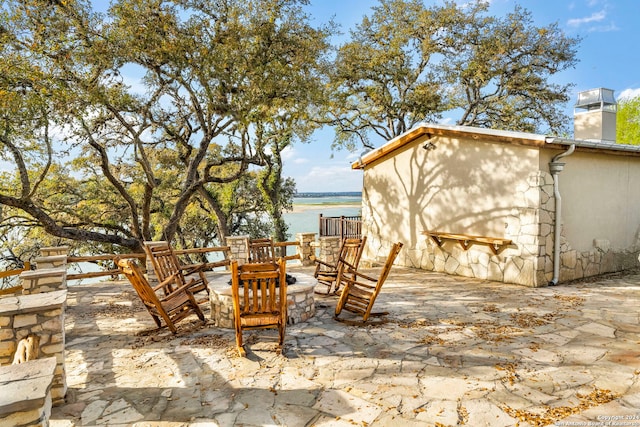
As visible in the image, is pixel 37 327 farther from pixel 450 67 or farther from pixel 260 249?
pixel 450 67

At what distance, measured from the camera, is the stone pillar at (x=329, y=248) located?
10.1m

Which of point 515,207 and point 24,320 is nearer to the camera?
point 24,320

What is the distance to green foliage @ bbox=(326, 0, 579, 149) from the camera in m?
15.5

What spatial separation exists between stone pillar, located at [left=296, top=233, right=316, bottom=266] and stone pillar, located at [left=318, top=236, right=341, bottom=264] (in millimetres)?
536

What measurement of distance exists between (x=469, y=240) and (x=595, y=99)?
524cm

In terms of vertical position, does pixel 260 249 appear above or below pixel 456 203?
below

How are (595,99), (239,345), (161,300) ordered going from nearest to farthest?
(239,345) < (161,300) < (595,99)

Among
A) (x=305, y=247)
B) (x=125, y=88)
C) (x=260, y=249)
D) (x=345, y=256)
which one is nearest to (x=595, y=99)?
(x=345, y=256)

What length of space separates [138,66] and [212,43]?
87.7 inches

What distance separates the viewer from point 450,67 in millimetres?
16500

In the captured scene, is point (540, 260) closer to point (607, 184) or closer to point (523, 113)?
point (607, 184)

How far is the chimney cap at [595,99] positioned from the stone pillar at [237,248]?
9.45m

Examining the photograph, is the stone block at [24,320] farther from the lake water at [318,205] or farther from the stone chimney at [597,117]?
the stone chimney at [597,117]

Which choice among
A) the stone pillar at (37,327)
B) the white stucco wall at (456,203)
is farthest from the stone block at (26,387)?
the white stucco wall at (456,203)
